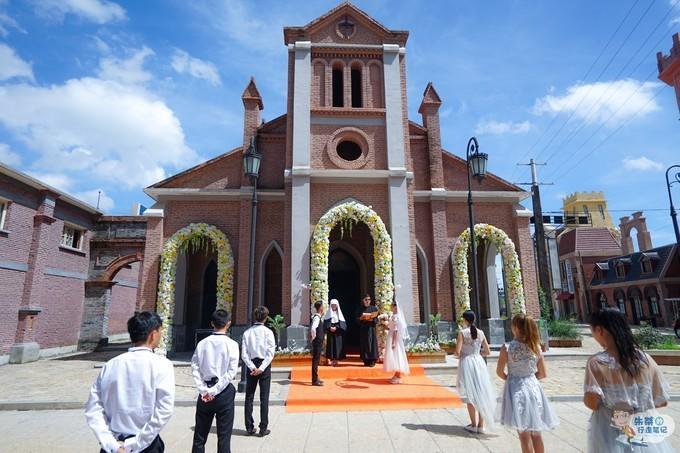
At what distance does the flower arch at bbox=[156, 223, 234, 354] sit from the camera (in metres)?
13.5

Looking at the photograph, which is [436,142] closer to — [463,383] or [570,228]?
[463,383]

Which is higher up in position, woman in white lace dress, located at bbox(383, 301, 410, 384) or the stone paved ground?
woman in white lace dress, located at bbox(383, 301, 410, 384)

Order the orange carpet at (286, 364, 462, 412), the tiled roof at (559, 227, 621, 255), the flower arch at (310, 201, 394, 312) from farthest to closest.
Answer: the tiled roof at (559, 227, 621, 255), the flower arch at (310, 201, 394, 312), the orange carpet at (286, 364, 462, 412)

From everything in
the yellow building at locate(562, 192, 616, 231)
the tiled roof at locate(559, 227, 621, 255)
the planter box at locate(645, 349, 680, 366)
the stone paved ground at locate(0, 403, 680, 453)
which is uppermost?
the yellow building at locate(562, 192, 616, 231)

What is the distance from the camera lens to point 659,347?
1268cm

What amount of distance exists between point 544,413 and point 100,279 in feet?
67.3

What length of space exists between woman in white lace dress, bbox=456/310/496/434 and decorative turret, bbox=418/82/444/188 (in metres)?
9.76

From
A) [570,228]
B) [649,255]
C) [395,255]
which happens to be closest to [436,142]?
[395,255]

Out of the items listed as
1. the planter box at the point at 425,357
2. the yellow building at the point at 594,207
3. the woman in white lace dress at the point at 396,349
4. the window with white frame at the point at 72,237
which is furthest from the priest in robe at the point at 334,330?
the yellow building at the point at 594,207

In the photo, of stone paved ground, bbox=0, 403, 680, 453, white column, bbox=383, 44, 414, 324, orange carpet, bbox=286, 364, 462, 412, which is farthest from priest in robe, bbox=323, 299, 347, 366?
stone paved ground, bbox=0, 403, 680, 453

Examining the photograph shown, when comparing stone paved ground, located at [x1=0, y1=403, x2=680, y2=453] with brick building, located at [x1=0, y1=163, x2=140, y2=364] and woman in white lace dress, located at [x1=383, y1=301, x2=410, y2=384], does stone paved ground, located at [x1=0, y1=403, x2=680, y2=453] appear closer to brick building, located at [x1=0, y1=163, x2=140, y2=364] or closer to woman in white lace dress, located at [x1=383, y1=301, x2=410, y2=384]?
woman in white lace dress, located at [x1=383, y1=301, x2=410, y2=384]

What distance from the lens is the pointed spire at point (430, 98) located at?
16.1 metres

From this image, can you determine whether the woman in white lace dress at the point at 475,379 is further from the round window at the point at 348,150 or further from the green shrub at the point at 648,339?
the green shrub at the point at 648,339

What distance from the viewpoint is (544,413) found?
4.39m
